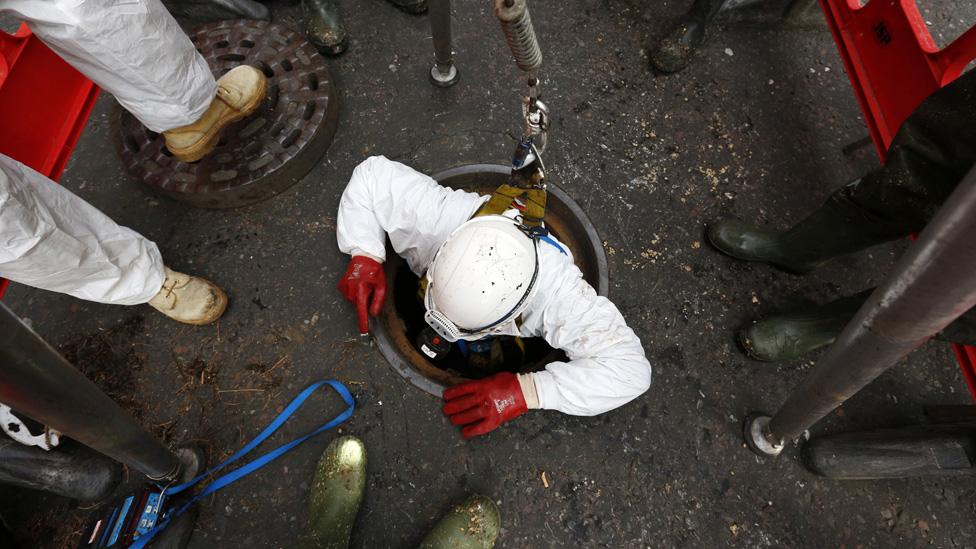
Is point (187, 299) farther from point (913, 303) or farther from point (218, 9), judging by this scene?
point (913, 303)

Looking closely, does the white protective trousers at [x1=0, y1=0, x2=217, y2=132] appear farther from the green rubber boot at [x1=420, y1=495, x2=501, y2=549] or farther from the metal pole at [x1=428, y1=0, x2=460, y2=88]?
the green rubber boot at [x1=420, y1=495, x2=501, y2=549]

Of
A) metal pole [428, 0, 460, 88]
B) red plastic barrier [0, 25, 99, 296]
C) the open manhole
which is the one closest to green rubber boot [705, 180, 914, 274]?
the open manhole

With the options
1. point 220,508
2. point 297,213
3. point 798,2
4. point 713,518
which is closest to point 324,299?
point 297,213

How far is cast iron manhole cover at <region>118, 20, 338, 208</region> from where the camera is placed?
93.5 inches

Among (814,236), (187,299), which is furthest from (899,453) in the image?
(187,299)

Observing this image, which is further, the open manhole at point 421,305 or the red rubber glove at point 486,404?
the open manhole at point 421,305

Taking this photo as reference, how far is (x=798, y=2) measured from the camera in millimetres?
2904

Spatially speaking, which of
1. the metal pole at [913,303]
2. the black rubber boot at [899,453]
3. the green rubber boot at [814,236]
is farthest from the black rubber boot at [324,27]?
the black rubber boot at [899,453]

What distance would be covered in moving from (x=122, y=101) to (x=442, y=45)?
1.39m

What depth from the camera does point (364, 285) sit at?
209 cm

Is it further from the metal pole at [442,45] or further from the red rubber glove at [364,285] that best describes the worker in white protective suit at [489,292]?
the metal pole at [442,45]

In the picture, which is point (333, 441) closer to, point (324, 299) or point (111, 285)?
point (324, 299)

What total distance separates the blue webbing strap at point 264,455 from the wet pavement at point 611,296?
4 centimetres

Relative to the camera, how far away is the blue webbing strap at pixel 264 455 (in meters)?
1.95
